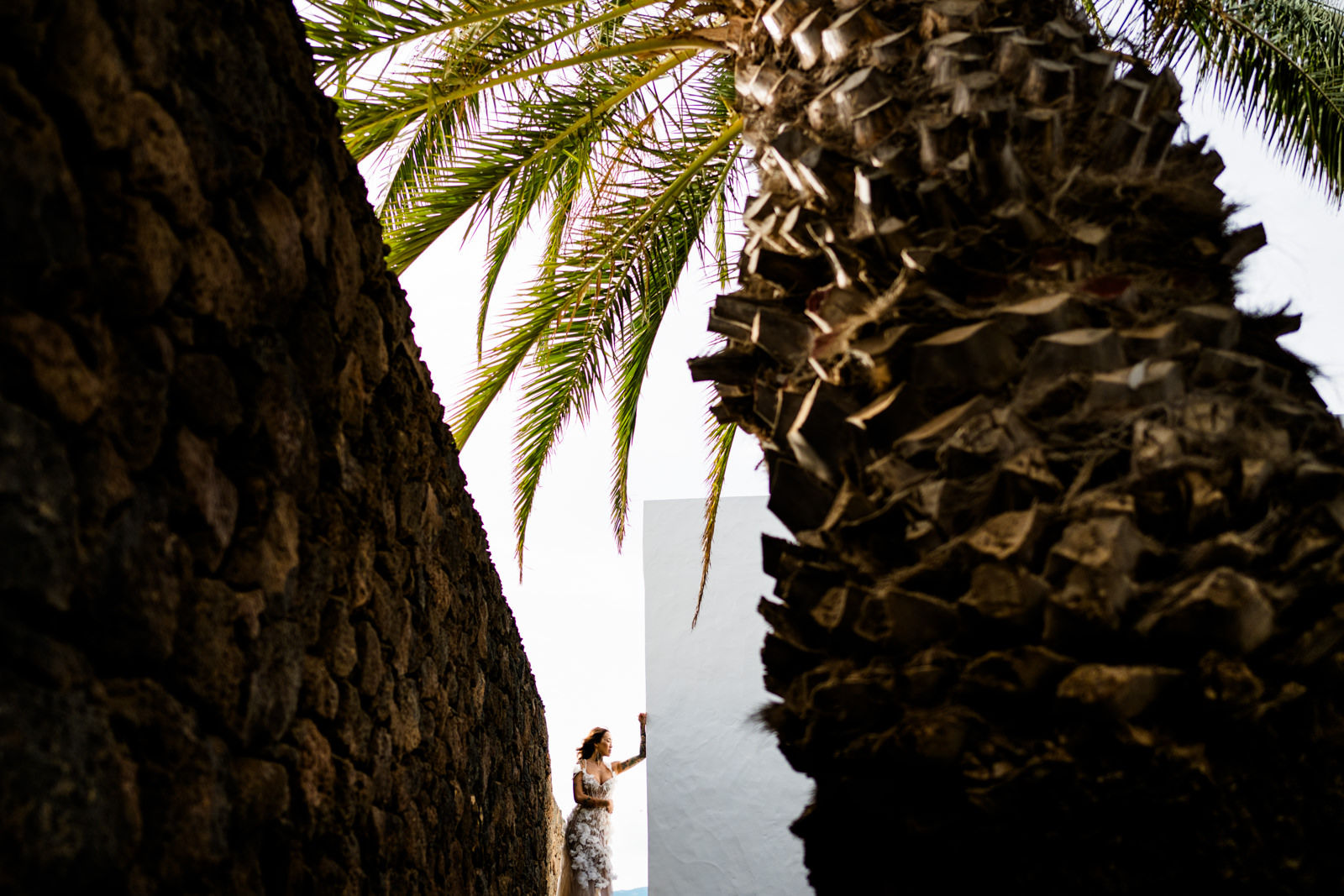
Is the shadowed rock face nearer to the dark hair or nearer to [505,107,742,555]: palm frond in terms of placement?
[505,107,742,555]: palm frond

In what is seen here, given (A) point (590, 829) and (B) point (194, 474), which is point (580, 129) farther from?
(A) point (590, 829)

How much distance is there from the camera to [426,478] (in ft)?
9.66

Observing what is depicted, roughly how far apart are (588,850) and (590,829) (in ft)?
0.56

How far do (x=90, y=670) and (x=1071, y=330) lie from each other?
65.8 inches

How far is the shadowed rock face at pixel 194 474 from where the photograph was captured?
110cm

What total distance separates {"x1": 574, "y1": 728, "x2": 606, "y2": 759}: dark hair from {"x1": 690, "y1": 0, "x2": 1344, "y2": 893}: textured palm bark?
733 centimetres

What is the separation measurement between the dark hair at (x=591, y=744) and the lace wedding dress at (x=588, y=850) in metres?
0.19

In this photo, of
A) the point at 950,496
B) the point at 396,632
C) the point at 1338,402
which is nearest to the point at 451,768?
the point at 396,632

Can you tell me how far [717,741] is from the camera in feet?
43.6


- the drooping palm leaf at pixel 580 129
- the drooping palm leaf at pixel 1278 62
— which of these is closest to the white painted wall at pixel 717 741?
the drooping palm leaf at pixel 580 129

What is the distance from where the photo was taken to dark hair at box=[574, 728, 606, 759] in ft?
30.1

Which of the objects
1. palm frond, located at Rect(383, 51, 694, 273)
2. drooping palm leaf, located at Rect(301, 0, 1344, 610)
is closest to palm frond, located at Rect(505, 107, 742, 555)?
drooping palm leaf, located at Rect(301, 0, 1344, 610)

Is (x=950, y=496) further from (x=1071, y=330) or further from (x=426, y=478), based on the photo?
(x=426, y=478)

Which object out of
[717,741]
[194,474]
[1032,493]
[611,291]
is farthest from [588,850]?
[194,474]
